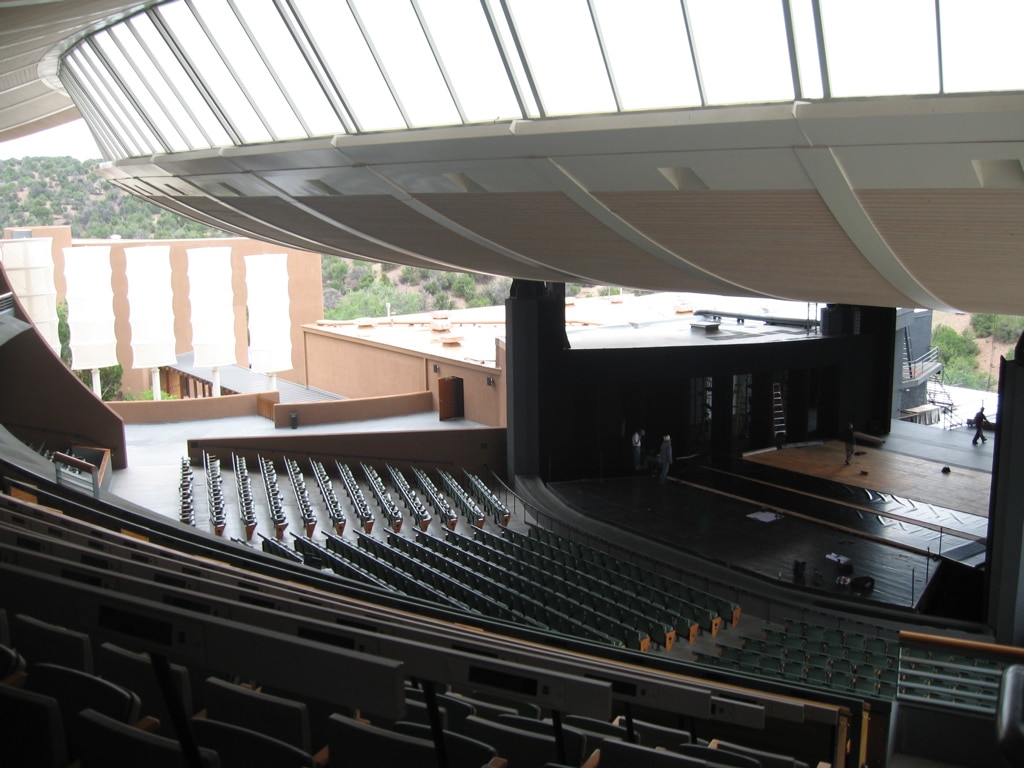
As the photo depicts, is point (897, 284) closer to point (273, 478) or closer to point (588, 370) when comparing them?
point (588, 370)

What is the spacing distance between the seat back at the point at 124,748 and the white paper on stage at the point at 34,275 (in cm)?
3593

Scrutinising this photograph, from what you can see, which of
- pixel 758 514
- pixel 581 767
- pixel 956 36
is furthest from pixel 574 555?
pixel 581 767

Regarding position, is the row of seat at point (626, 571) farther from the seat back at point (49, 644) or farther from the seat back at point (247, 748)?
the seat back at point (247, 748)

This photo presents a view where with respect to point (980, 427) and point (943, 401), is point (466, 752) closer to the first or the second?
point (980, 427)

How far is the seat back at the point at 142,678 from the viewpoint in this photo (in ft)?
12.2

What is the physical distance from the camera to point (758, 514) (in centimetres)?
2002

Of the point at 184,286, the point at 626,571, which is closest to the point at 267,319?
the point at 184,286

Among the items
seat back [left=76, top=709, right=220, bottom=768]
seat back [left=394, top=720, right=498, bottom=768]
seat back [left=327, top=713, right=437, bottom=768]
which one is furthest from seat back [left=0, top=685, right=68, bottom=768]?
seat back [left=394, top=720, right=498, bottom=768]

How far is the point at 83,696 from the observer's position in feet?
11.0

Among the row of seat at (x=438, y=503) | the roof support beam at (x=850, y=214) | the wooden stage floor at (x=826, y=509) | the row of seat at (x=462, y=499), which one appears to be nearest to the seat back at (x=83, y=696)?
the roof support beam at (x=850, y=214)

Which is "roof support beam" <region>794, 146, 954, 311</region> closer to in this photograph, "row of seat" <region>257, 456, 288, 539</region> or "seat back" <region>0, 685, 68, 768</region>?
"seat back" <region>0, 685, 68, 768</region>

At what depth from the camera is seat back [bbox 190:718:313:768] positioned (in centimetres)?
312

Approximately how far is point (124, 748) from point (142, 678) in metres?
0.84

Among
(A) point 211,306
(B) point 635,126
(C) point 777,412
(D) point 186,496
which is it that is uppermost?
(B) point 635,126
